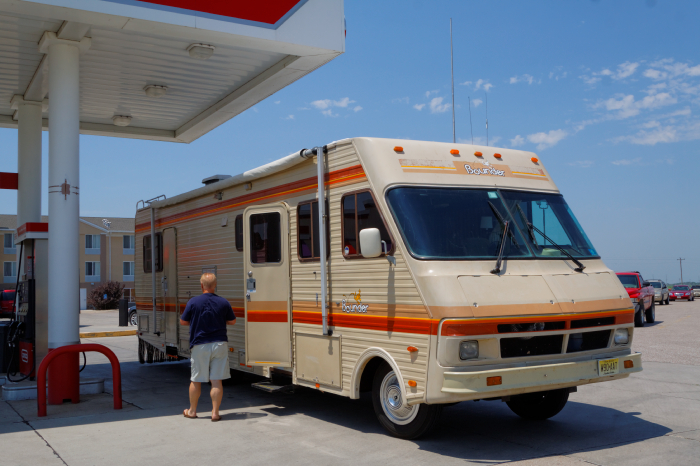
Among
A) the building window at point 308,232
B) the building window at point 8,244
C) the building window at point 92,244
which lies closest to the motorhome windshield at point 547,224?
the building window at point 308,232

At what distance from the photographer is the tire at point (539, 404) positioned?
7.24m

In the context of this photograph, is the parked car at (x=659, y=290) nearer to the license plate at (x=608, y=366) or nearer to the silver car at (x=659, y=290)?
the silver car at (x=659, y=290)

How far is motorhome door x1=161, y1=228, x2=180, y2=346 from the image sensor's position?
437 inches

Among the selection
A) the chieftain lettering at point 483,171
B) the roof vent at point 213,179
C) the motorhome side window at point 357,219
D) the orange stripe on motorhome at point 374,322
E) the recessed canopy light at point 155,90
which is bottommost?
the orange stripe on motorhome at point 374,322

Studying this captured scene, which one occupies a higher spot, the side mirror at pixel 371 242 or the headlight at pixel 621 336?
the side mirror at pixel 371 242

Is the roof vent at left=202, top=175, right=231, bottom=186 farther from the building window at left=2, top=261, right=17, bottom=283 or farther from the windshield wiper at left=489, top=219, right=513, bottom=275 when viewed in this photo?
the building window at left=2, top=261, right=17, bottom=283

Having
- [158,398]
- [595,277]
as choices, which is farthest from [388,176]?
[158,398]

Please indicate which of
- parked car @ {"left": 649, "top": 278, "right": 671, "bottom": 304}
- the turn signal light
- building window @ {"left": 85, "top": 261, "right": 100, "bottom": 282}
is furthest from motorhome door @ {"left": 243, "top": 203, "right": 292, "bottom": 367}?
building window @ {"left": 85, "top": 261, "right": 100, "bottom": 282}

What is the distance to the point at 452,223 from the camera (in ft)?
21.4

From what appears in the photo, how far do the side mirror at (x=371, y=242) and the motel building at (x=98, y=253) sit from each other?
175ft

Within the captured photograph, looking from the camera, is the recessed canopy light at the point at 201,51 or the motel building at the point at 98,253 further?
the motel building at the point at 98,253

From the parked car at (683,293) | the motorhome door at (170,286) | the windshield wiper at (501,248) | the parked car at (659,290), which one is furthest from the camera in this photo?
the parked car at (683,293)

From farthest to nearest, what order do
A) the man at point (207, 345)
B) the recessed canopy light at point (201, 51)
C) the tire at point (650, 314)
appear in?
the tire at point (650, 314) < the recessed canopy light at point (201, 51) < the man at point (207, 345)

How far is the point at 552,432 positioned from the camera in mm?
6887
